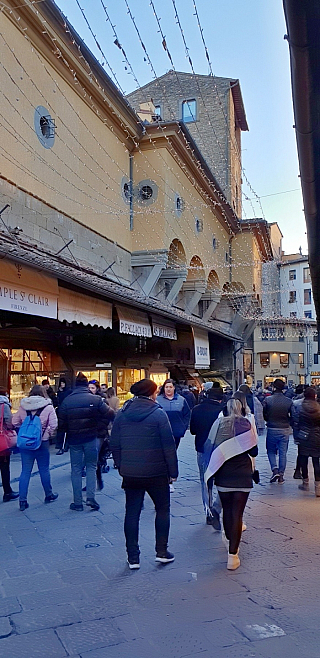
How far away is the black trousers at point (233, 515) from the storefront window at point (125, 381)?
43.6 ft

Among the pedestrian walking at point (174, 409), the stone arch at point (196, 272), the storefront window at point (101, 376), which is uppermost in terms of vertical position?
the stone arch at point (196, 272)

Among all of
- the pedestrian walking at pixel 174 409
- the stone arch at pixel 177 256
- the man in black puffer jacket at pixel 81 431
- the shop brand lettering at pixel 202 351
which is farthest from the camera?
the shop brand lettering at pixel 202 351

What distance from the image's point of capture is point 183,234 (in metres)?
21.0

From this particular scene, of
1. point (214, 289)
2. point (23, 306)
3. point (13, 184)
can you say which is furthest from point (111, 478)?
point (214, 289)

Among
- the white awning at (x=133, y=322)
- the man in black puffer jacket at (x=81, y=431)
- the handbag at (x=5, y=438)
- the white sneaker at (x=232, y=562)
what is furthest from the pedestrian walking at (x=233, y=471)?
the white awning at (x=133, y=322)

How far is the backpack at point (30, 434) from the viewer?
6574 mm

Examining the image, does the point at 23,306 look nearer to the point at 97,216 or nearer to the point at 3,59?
the point at 3,59

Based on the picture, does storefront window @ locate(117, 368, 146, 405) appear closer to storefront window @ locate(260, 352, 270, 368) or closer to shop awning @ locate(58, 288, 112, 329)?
shop awning @ locate(58, 288, 112, 329)

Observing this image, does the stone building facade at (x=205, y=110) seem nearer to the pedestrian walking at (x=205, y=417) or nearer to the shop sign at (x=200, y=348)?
the shop sign at (x=200, y=348)

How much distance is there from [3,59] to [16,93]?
0.70 meters

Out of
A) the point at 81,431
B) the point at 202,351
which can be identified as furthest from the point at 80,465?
the point at 202,351

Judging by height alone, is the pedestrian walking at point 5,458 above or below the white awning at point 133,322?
below

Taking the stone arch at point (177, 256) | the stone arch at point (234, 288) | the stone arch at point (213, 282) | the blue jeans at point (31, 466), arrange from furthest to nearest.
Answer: the stone arch at point (234, 288), the stone arch at point (213, 282), the stone arch at point (177, 256), the blue jeans at point (31, 466)

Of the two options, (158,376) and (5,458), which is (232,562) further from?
(158,376)
